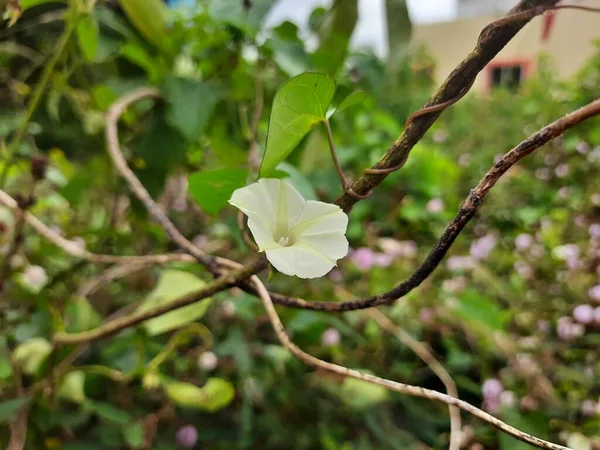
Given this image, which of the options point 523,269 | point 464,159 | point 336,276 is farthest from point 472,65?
point 464,159

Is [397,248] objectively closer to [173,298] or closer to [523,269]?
[523,269]

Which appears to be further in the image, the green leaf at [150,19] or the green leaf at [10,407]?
the green leaf at [150,19]

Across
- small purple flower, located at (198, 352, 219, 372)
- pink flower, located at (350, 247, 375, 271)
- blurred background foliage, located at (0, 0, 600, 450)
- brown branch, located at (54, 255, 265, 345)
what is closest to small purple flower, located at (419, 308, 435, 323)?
blurred background foliage, located at (0, 0, 600, 450)

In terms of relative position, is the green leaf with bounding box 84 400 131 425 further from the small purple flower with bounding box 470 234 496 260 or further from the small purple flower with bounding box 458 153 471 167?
the small purple flower with bounding box 458 153 471 167

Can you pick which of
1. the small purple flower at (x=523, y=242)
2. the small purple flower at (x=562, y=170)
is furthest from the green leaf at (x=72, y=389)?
the small purple flower at (x=562, y=170)

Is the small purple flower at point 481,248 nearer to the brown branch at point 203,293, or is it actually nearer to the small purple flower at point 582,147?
the small purple flower at point 582,147
